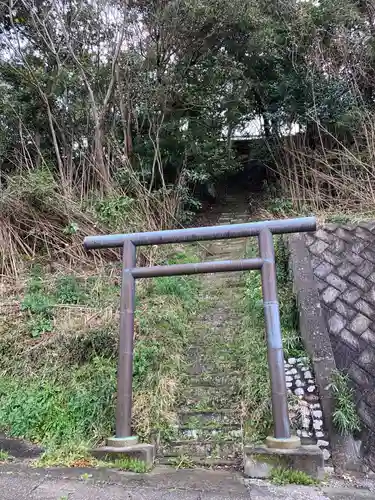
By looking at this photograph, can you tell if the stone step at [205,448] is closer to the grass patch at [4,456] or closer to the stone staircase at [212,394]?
the stone staircase at [212,394]

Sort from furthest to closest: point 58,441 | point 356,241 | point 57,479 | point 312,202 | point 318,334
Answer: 1. point 312,202
2. point 356,241
3. point 318,334
4. point 58,441
5. point 57,479

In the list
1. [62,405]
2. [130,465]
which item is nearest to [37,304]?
[62,405]

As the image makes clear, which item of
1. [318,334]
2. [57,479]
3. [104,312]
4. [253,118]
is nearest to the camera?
[57,479]

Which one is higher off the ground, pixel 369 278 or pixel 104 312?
pixel 369 278

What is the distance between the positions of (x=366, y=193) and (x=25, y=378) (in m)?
6.12

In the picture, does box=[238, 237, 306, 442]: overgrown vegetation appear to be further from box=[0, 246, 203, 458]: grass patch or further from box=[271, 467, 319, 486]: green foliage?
box=[0, 246, 203, 458]: grass patch

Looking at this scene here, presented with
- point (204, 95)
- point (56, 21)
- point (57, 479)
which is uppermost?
A: point (56, 21)

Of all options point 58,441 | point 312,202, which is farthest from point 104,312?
point 312,202

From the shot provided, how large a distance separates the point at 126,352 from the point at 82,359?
132 cm

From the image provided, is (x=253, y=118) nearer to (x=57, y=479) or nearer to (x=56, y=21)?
(x=56, y=21)

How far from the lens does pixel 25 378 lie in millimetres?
4402

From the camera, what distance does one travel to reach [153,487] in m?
2.79

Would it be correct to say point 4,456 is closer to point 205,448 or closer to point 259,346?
point 205,448

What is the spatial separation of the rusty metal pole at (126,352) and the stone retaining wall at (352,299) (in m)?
2.02
